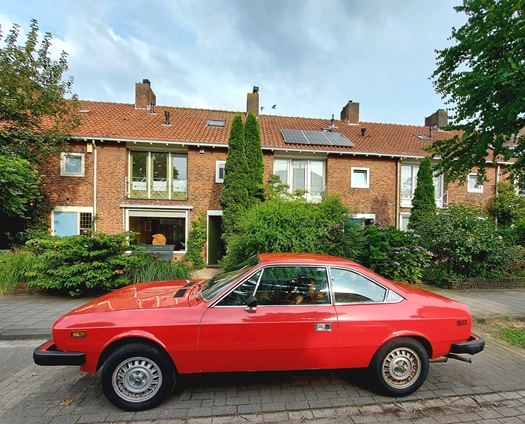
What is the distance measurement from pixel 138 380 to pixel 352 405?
2.24m

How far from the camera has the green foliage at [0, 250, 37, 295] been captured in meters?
6.38

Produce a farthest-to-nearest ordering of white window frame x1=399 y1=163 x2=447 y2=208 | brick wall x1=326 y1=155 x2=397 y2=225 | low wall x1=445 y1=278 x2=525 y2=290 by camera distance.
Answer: white window frame x1=399 y1=163 x2=447 y2=208, brick wall x1=326 y1=155 x2=397 y2=225, low wall x1=445 y1=278 x2=525 y2=290

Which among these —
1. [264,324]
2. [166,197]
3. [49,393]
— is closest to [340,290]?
[264,324]

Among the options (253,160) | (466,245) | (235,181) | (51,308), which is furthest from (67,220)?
(466,245)

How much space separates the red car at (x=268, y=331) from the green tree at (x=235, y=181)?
23.6ft

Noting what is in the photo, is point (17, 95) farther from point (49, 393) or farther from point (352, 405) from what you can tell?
point (352, 405)

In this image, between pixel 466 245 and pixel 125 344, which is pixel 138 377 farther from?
pixel 466 245

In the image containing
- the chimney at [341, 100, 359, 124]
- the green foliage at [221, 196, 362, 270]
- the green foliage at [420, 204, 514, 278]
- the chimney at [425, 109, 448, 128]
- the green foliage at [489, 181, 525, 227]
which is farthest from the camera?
the chimney at [425, 109, 448, 128]

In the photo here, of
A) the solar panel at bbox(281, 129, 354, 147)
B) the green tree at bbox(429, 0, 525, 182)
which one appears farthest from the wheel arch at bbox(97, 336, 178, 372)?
the solar panel at bbox(281, 129, 354, 147)

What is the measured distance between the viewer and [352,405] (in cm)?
267

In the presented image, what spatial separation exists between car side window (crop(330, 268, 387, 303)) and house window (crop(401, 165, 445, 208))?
39.6ft

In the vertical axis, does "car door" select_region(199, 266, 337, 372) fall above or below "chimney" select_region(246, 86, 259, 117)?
below

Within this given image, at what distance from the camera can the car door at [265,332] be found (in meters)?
2.61

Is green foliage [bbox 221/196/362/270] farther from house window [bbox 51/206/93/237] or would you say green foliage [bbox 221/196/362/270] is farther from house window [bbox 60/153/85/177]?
house window [bbox 60/153/85/177]
